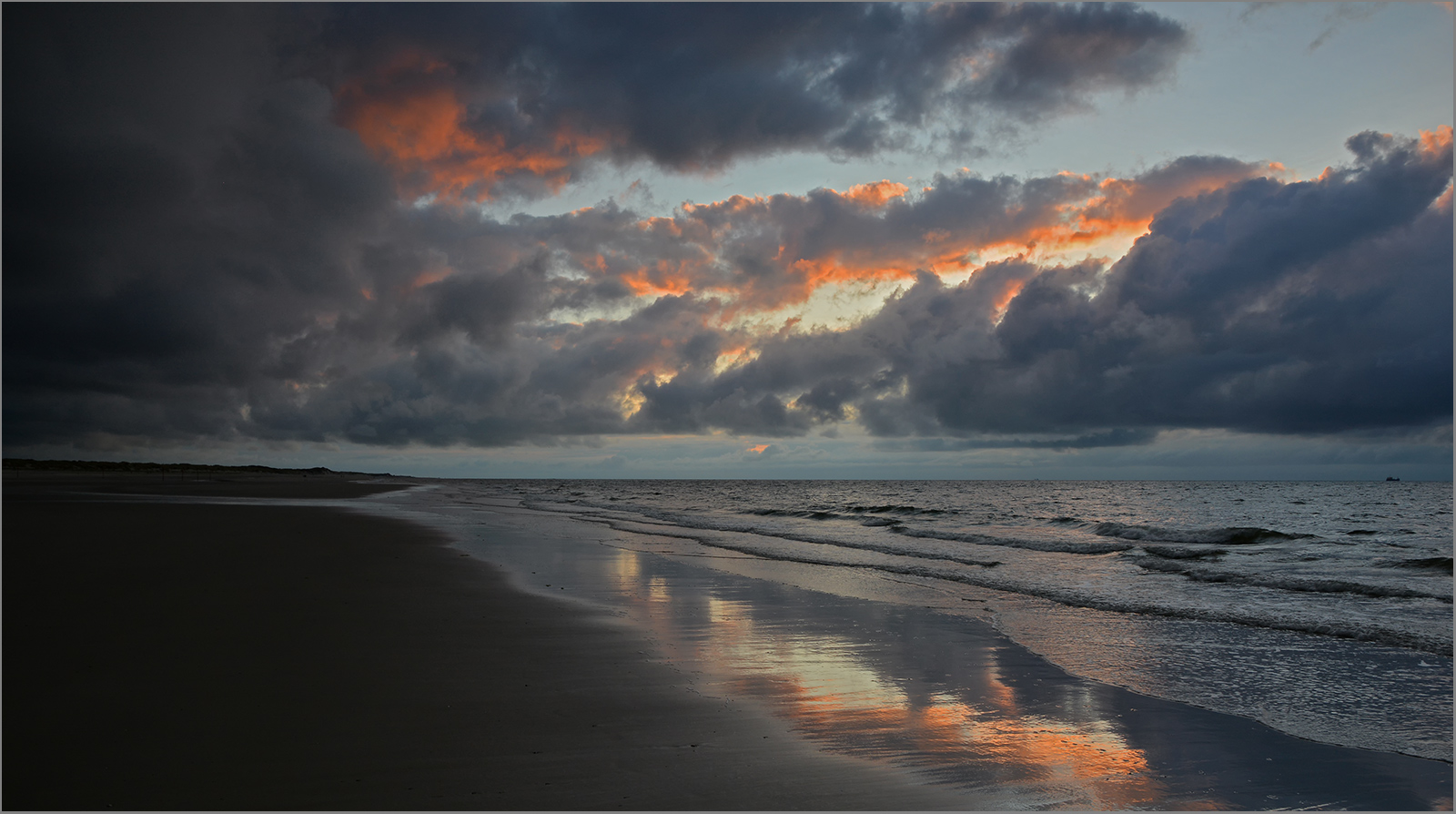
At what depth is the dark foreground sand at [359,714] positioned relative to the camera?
16.5ft

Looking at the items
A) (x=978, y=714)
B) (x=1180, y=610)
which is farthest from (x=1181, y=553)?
(x=978, y=714)

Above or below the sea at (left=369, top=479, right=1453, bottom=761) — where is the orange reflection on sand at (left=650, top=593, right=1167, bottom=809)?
above

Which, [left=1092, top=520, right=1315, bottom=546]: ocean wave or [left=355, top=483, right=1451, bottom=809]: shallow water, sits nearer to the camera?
[left=355, top=483, right=1451, bottom=809]: shallow water

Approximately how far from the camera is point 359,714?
641 centimetres

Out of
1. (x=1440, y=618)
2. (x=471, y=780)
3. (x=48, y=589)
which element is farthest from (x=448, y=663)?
(x=1440, y=618)

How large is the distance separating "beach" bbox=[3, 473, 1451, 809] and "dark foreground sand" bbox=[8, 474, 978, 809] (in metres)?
0.03

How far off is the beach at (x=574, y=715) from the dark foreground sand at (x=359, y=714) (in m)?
0.03

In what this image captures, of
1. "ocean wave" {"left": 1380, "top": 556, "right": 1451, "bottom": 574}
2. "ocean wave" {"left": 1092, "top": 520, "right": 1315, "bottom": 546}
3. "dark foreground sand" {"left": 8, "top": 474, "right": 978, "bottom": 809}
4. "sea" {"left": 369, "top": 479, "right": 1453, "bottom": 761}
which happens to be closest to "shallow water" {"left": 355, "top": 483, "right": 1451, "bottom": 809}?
"sea" {"left": 369, "top": 479, "right": 1453, "bottom": 761}

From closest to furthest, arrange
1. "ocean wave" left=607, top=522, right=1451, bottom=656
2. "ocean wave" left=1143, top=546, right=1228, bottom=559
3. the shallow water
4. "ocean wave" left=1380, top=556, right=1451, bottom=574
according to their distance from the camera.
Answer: the shallow water
"ocean wave" left=607, top=522, right=1451, bottom=656
"ocean wave" left=1380, top=556, right=1451, bottom=574
"ocean wave" left=1143, top=546, right=1228, bottom=559

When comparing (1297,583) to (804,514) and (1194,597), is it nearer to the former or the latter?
(1194,597)

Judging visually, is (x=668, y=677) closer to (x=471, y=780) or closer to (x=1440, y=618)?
(x=471, y=780)

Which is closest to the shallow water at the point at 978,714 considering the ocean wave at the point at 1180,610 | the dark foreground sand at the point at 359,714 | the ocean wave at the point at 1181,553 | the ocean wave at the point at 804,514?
the dark foreground sand at the point at 359,714

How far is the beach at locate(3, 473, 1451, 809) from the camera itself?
517cm

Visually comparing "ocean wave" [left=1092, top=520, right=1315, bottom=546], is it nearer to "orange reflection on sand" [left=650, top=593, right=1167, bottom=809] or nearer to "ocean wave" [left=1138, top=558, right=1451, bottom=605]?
"ocean wave" [left=1138, top=558, right=1451, bottom=605]
